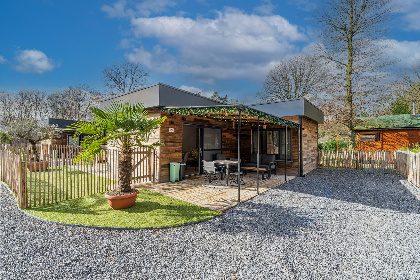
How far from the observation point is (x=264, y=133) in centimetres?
1030

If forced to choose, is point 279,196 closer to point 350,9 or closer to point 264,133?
point 264,133

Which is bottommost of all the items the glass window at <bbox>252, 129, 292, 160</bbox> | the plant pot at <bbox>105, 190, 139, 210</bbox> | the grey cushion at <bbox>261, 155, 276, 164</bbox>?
the plant pot at <bbox>105, 190, 139, 210</bbox>

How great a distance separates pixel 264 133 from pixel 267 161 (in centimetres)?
173

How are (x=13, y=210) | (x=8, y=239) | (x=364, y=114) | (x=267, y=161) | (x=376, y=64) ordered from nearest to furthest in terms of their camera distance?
(x=8, y=239), (x=13, y=210), (x=267, y=161), (x=376, y=64), (x=364, y=114)

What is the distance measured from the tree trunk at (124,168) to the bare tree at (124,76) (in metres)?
25.3

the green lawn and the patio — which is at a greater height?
the green lawn

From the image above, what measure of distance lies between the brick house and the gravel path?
2881 millimetres

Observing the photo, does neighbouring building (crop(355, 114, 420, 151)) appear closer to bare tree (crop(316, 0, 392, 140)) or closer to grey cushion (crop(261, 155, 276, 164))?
bare tree (crop(316, 0, 392, 140))

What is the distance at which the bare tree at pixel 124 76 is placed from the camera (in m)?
27.9

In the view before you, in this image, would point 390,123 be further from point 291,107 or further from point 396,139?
point 291,107

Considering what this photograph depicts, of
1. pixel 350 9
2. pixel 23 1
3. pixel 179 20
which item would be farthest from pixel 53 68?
pixel 350 9

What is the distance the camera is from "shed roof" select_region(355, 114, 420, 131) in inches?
607

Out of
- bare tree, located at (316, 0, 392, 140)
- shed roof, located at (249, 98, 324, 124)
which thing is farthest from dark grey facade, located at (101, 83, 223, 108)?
bare tree, located at (316, 0, 392, 140)

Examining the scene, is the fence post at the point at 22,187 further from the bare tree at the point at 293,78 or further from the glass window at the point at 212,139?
the bare tree at the point at 293,78
